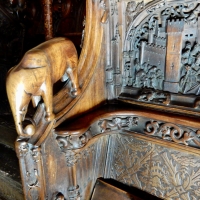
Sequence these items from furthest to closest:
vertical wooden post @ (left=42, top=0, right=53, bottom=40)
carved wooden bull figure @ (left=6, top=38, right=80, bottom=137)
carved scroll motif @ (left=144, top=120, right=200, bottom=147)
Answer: vertical wooden post @ (left=42, top=0, right=53, bottom=40) → carved scroll motif @ (left=144, top=120, right=200, bottom=147) → carved wooden bull figure @ (left=6, top=38, right=80, bottom=137)

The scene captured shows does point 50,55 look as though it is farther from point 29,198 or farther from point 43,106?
point 29,198

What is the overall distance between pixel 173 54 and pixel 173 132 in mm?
308

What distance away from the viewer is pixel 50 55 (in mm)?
760

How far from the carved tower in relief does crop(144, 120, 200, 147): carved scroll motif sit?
17 cm

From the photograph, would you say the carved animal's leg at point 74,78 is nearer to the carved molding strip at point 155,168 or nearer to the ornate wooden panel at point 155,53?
the ornate wooden panel at point 155,53

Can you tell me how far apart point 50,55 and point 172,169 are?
26.2 inches

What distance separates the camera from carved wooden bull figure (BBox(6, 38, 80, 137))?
699 mm

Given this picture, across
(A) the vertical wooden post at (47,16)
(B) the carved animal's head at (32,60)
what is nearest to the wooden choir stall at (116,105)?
(B) the carved animal's head at (32,60)

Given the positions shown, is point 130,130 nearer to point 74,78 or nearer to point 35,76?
point 74,78

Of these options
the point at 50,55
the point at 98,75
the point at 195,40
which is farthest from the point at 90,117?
the point at 195,40

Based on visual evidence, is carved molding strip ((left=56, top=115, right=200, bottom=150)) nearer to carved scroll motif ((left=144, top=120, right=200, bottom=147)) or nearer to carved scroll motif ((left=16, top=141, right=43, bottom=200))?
carved scroll motif ((left=144, top=120, right=200, bottom=147))

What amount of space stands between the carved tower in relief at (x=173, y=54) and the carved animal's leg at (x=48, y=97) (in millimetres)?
486

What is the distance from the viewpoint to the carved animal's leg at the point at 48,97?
751mm

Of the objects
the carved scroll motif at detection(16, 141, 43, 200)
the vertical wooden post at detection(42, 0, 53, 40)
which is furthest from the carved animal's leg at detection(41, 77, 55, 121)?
the vertical wooden post at detection(42, 0, 53, 40)
